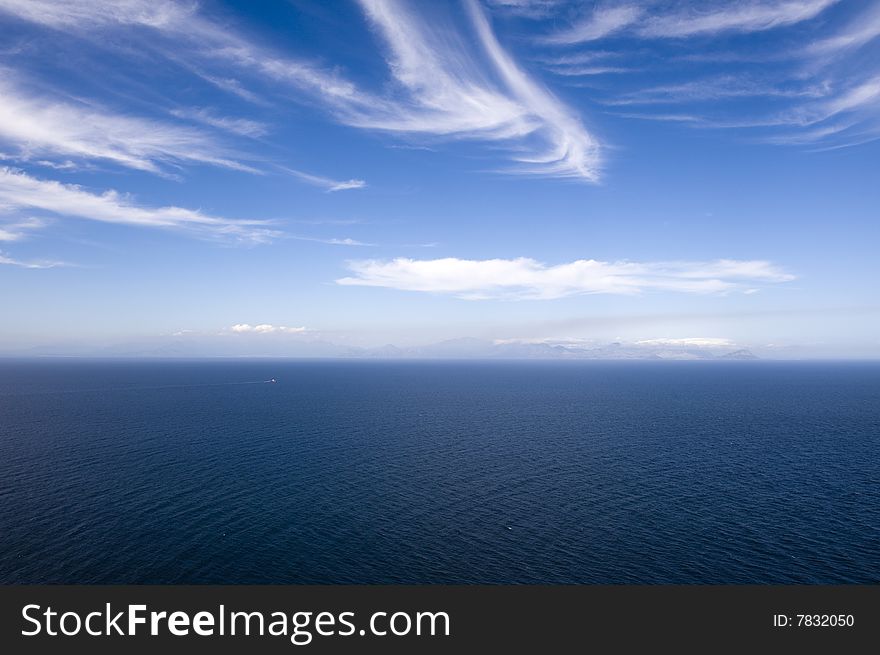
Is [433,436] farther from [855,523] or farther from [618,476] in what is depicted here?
[855,523]

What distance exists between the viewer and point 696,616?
4856cm

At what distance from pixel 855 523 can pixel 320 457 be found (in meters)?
107

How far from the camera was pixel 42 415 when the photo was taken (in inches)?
6905

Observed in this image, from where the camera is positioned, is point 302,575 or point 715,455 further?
point 715,455

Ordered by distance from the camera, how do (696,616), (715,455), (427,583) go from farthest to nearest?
(715,455), (427,583), (696,616)

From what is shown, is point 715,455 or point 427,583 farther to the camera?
point 715,455

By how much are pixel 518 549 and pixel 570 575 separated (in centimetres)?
888

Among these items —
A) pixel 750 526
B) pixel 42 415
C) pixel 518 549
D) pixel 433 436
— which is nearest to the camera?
pixel 518 549

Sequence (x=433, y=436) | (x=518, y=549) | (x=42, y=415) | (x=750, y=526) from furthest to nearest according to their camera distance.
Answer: (x=42, y=415), (x=433, y=436), (x=750, y=526), (x=518, y=549)

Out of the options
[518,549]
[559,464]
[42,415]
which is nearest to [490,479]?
[559,464]

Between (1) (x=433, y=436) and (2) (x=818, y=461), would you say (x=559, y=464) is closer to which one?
(1) (x=433, y=436)

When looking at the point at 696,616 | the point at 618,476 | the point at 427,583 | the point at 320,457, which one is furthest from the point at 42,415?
the point at 696,616

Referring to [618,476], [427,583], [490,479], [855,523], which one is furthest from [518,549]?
[855,523]

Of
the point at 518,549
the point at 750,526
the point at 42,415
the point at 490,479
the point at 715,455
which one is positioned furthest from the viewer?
the point at 42,415
